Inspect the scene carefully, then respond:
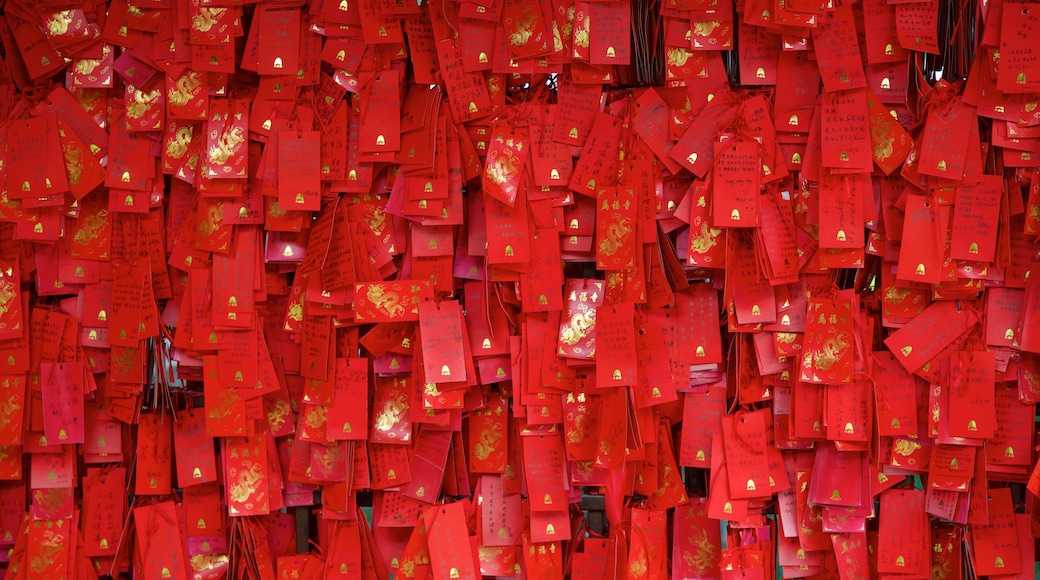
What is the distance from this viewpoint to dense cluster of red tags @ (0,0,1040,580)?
194 centimetres

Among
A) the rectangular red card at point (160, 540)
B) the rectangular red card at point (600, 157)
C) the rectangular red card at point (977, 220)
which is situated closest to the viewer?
the rectangular red card at point (977, 220)

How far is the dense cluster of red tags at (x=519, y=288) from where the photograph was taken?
194 cm

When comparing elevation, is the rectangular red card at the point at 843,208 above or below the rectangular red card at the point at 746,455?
above

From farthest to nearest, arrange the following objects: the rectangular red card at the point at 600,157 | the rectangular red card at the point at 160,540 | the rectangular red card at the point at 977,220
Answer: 1. the rectangular red card at the point at 160,540
2. the rectangular red card at the point at 600,157
3. the rectangular red card at the point at 977,220

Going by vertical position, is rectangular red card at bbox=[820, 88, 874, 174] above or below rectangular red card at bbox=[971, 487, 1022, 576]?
above

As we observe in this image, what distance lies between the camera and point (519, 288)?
6.63 feet

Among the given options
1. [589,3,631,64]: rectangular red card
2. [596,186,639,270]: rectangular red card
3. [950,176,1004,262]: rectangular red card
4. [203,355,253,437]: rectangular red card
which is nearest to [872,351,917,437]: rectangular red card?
[950,176,1004,262]: rectangular red card

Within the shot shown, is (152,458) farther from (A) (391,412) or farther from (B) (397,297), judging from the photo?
(B) (397,297)

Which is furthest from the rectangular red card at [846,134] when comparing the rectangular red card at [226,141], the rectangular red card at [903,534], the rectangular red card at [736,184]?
the rectangular red card at [226,141]

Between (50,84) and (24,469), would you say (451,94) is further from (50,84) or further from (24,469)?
(24,469)

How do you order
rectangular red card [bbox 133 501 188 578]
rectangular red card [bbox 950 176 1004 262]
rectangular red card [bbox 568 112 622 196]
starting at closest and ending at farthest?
rectangular red card [bbox 950 176 1004 262]
rectangular red card [bbox 568 112 622 196]
rectangular red card [bbox 133 501 188 578]

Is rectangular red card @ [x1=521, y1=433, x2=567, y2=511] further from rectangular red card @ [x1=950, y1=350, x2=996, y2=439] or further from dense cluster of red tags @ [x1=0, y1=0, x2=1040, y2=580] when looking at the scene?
rectangular red card @ [x1=950, y1=350, x2=996, y2=439]

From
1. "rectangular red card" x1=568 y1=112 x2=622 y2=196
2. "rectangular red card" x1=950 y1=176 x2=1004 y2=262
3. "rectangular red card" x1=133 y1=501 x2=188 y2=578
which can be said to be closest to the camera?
"rectangular red card" x1=950 y1=176 x2=1004 y2=262

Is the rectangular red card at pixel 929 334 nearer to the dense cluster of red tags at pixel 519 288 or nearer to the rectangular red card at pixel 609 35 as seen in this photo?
the dense cluster of red tags at pixel 519 288
